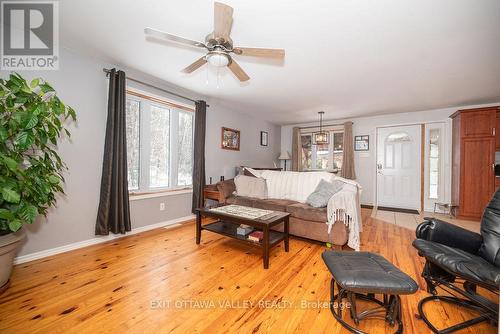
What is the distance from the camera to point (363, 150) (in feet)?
18.2

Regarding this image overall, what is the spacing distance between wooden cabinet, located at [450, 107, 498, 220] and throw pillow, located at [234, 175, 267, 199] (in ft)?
12.6

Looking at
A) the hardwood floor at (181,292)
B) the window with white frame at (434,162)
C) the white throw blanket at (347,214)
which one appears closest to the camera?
the hardwood floor at (181,292)

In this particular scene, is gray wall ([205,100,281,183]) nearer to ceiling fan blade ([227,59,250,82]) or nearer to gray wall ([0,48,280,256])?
gray wall ([0,48,280,256])

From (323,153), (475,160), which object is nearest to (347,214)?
(475,160)

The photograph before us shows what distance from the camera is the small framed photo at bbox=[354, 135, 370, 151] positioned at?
550cm

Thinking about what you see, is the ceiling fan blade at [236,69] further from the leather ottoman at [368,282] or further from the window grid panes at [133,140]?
the leather ottoman at [368,282]

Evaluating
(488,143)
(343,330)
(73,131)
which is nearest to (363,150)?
(488,143)

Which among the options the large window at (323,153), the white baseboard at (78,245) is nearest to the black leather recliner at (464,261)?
the white baseboard at (78,245)

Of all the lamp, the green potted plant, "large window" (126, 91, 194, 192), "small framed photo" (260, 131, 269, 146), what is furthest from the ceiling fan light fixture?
the lamp

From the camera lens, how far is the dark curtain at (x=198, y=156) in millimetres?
3898

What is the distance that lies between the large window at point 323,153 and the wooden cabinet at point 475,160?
7.77 feet

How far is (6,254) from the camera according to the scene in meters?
1.67

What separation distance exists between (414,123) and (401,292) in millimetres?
5034

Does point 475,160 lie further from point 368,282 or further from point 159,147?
point 159,147
